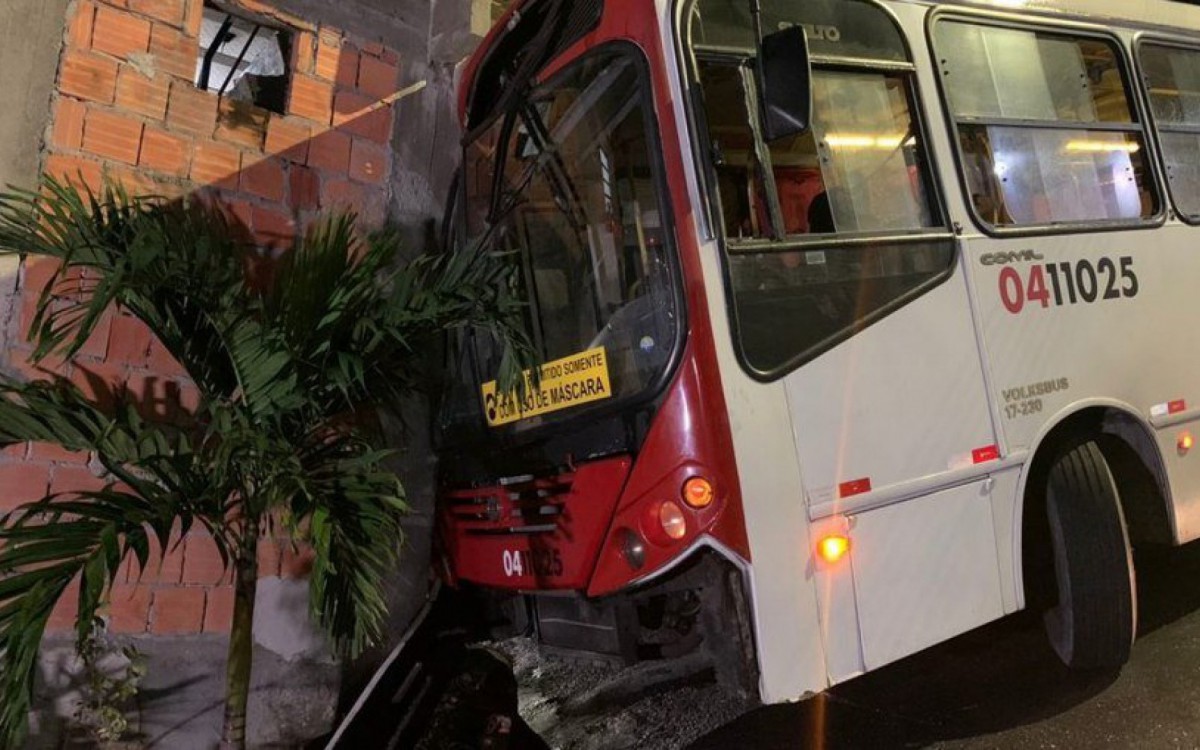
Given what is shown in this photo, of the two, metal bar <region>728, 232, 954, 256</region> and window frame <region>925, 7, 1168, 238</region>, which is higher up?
window frame <region>925, 7, 1168, 238</region>

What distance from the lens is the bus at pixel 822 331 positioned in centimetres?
266

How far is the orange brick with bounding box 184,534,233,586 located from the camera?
3.76m

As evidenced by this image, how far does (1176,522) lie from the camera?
11.8ft

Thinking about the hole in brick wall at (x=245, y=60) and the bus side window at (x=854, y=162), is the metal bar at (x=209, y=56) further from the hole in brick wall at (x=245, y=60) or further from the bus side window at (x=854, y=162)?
the bus side window at (x=854, y=162)

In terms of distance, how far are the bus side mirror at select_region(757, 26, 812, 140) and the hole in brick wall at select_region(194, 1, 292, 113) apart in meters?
2.80

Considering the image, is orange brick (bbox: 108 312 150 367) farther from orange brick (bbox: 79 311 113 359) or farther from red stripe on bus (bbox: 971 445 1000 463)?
red stripe on bus (bbox: 971 445 1000 463)

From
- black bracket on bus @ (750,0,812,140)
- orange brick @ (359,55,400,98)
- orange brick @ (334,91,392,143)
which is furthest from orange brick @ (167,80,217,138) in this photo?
black bracket on bus @ (750,0,812,140)

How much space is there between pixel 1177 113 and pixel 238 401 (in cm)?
451

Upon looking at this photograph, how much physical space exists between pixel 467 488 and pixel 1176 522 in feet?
10.4

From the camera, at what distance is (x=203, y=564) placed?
12.5 ft

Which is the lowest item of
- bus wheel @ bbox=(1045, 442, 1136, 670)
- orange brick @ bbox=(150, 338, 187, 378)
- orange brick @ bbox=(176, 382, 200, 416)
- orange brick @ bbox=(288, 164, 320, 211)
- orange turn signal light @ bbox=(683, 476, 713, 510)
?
bus wheel @ bbox=(1045, 442, 1136, 670)

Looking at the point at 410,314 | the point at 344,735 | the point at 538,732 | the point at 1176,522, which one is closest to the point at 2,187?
the point at 410,314

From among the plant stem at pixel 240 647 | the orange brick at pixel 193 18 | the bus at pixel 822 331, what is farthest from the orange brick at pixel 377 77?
the plant stem at pixel 240 647

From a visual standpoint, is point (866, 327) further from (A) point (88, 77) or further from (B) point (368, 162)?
(A) point (88, 77)
